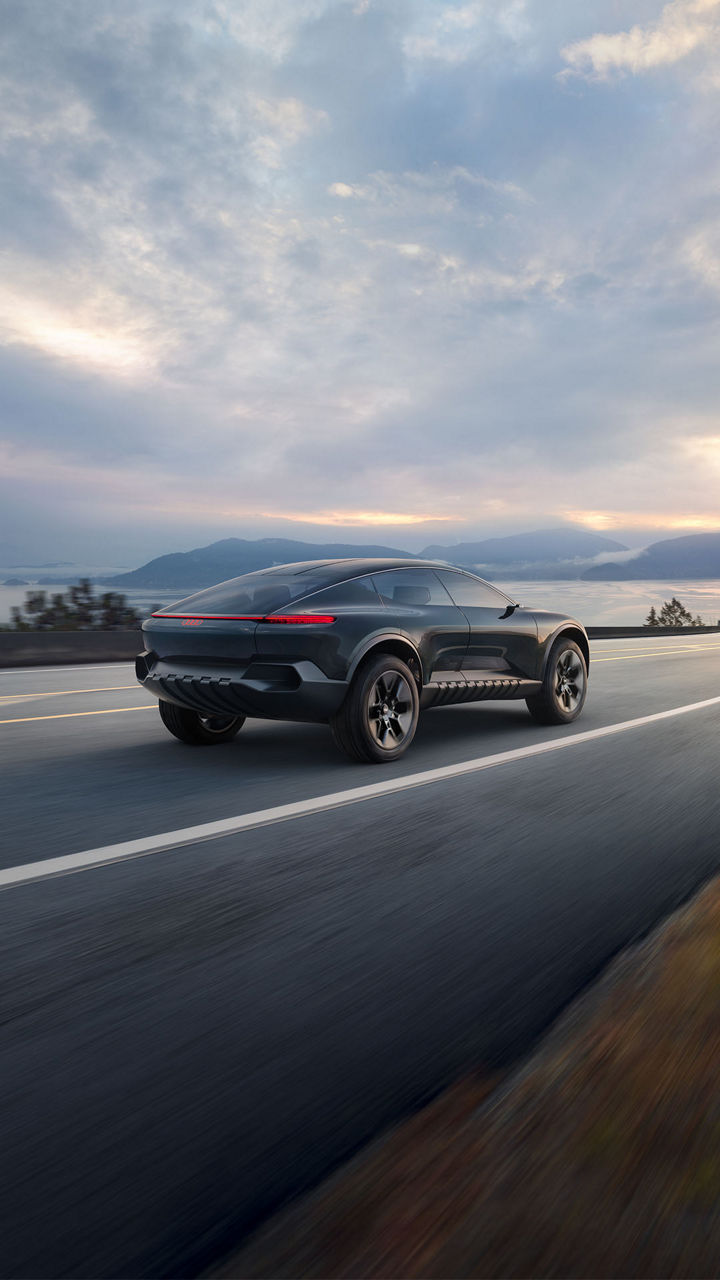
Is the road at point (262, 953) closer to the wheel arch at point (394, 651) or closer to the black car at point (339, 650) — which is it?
the black car at point (339, 650)

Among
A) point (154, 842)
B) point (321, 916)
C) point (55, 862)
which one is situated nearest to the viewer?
point (321, 916)

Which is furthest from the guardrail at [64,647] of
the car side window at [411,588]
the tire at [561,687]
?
the car side window at [411,588]

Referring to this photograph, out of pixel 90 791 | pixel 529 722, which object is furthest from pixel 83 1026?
pixel 529 722

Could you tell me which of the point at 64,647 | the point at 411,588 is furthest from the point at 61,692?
the point at 64,647

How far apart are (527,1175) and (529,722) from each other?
750 centimetres

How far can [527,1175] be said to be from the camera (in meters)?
1.91

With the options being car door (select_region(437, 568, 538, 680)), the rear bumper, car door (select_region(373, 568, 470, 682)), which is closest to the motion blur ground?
the rear bumper

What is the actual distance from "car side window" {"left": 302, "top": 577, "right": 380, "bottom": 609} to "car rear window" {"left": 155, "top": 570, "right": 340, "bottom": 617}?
9 centimetres

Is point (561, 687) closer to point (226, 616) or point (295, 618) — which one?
point (295, 618)

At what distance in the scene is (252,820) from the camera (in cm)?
518

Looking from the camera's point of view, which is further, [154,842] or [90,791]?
[90,791]

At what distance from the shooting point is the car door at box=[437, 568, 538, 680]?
7994mm

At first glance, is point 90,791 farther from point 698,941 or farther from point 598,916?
point 698,941

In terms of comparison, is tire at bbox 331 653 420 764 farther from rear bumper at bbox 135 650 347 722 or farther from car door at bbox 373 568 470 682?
car door at bbox 373 568 470 682
